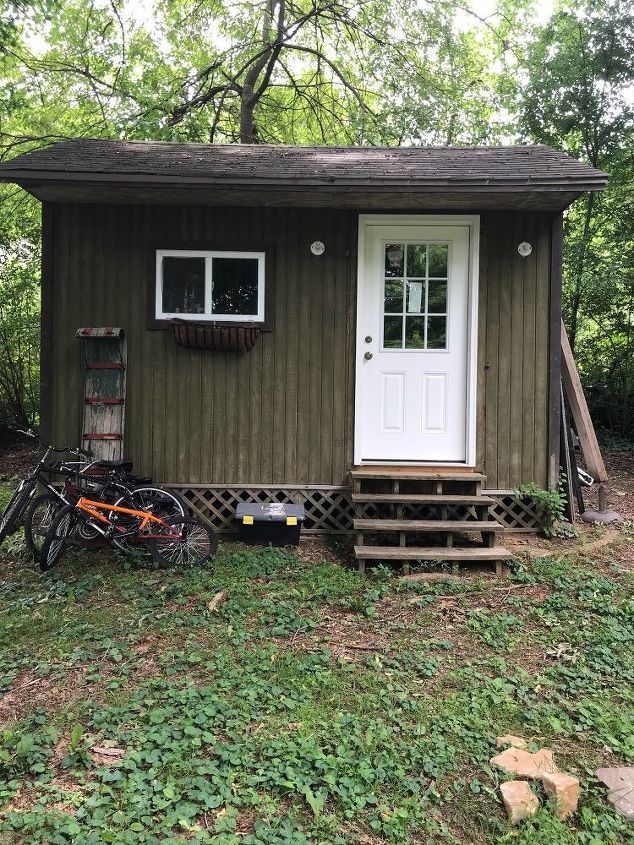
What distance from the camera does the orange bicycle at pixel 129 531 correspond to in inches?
153

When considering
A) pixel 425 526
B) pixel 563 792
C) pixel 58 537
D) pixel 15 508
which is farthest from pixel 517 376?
pixel 15 508

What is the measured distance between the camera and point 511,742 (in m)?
2.13

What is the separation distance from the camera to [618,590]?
3539mm

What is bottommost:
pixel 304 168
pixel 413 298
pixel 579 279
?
pixel 413 298

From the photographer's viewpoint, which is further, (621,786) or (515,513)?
(515,513)

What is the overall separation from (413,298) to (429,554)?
7.17ft

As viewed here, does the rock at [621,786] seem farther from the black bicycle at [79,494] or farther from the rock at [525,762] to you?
the black bicycle at [79,494]

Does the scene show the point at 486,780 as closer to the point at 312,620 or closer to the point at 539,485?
the point at 312,620

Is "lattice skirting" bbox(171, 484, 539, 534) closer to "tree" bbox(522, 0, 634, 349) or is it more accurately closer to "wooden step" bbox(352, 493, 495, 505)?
"wooden step" bbox(352, 493, 495, 505)

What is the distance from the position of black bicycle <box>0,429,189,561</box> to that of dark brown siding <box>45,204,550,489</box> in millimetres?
501

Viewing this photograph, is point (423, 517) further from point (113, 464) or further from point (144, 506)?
point (113, 464)

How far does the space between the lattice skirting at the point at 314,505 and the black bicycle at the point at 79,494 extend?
0.42 m

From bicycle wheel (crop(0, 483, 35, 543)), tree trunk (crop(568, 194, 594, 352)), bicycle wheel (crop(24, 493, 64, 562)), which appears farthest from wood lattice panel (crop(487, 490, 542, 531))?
tree trunk (crop(568, 194, 594, 352))

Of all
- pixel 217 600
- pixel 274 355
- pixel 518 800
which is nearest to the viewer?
pixel 518 800
